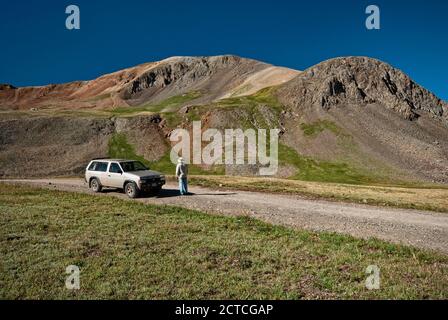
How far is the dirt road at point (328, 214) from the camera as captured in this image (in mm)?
15127

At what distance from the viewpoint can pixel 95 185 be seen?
25.6 metres

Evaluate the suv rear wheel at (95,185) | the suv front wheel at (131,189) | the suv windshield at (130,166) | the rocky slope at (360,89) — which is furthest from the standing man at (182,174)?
the rocky slope at (360,89)

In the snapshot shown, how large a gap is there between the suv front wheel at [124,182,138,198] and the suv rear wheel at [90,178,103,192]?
2.83 meters

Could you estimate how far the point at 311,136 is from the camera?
251 ft

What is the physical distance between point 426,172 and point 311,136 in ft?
74.0

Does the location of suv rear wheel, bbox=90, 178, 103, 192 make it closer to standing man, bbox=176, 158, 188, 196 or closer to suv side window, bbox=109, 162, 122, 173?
suv side window, bbox=109, 162, 122, 173

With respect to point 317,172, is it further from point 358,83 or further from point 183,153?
point 358,83

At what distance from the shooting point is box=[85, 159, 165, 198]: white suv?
23312mm

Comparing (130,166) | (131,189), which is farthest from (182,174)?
(130,166)

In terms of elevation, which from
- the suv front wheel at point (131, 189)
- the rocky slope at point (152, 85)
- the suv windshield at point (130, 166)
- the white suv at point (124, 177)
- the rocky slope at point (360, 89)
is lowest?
the suv front wheel at point (131, 189)

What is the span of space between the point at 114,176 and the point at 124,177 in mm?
1028

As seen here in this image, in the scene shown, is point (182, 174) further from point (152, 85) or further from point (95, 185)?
point (152, 85)

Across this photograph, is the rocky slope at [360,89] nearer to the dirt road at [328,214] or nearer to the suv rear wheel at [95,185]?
the dirt road at [328,214]

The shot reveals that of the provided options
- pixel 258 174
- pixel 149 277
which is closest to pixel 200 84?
pixel 258 174
